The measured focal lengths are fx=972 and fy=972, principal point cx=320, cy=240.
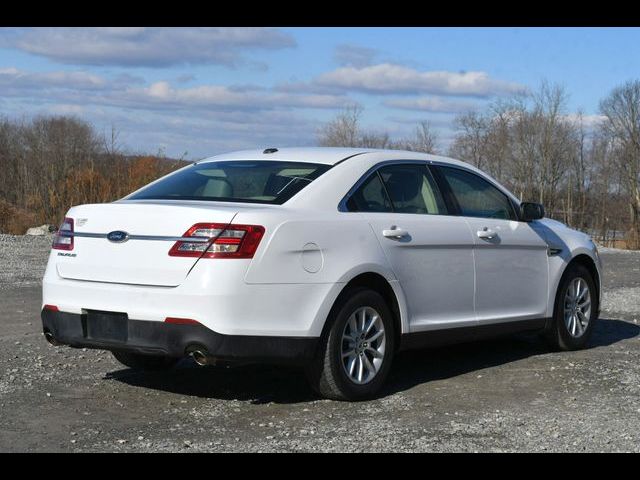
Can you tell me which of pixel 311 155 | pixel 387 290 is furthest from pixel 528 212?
pixel 311 155

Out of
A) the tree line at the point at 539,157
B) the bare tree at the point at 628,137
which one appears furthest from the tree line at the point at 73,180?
the bare tree at the point at 628,137

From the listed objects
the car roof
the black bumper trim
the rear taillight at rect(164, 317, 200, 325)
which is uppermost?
the car roof

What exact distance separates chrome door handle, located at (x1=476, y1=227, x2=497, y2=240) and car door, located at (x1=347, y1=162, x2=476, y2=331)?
14cm

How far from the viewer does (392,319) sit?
6781mm

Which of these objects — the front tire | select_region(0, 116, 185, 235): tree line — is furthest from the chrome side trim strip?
select_region(0, 116, 185, 235): tree line

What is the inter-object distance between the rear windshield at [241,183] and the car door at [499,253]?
4.83 feet

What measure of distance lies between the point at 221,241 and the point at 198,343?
0.62 meters

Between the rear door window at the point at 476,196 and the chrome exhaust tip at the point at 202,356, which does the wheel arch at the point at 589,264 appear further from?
the chrome exhaust tip at the point at 202,356

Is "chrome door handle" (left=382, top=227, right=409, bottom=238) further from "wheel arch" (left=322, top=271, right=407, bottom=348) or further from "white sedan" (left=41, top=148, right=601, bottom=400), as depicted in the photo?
"wheel arch" (left=322, top=271, right=407, bottom=348)

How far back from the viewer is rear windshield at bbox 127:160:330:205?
644 centimetres

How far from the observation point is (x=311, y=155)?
23.0 ft

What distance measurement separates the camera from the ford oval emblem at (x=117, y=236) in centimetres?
605

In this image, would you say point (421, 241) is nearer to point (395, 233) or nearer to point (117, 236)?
point (395, 233)
